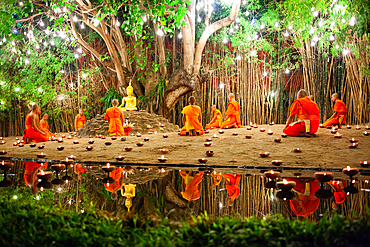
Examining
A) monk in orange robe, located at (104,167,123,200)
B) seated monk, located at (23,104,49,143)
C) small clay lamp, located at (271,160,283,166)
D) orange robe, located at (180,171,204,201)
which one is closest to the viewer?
orange robe, located at (180,171,204,201)

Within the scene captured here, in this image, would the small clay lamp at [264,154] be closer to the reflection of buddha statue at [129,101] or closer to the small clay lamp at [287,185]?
the small clay lamp at [287,185]

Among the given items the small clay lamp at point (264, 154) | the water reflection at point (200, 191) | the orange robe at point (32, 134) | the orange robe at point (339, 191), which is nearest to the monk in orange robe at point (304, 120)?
the small clay lamp at point (264, 154)

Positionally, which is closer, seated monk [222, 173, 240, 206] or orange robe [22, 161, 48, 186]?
seated monk [222, 173, 240, 206]

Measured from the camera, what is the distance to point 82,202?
121 inches

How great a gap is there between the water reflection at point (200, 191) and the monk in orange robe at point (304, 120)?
9.02 ft

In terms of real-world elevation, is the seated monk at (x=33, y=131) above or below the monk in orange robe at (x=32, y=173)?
above

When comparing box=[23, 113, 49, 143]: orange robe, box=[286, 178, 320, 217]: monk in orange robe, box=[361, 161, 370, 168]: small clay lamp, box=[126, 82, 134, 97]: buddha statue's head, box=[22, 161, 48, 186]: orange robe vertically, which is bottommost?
box=[22, 161, 48, 186]: orange robe

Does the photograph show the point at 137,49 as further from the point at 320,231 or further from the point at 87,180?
the point at 320,231

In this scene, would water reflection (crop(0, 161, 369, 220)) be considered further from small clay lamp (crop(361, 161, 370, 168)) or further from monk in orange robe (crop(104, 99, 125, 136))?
monk in orange robe (crop(104, 99, 125, 136))

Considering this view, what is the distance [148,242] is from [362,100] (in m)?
10.4

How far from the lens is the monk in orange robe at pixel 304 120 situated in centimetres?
710

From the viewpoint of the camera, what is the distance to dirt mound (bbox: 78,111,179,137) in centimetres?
1011

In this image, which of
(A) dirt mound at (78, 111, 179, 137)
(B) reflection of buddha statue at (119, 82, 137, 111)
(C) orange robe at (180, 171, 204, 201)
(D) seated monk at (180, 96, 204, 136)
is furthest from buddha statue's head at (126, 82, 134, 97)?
(C) orange robe at (180, 171, 204, 201)

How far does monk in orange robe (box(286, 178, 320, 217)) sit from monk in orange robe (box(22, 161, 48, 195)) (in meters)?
2.71
